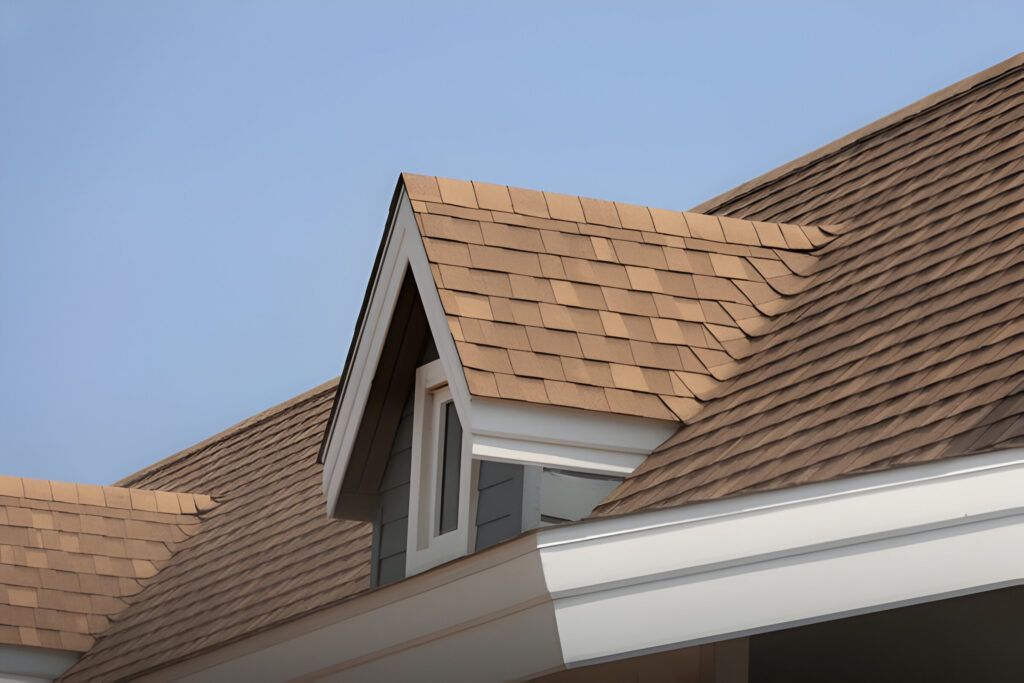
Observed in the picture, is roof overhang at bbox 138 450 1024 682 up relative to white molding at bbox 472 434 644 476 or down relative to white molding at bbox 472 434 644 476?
down

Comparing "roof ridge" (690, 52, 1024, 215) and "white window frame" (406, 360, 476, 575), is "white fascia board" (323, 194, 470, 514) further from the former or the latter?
"roof ridge" (690, 52, 1024, 215)

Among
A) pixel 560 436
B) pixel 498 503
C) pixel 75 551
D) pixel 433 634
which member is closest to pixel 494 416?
pixel 560 436

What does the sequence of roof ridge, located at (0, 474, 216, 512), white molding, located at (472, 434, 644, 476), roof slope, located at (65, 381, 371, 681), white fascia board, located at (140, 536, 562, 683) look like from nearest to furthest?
white fascia board, located at (140, 536, 562, 683) < white molding, located at (472, 434, 644, 476) < roof slope, located at (65, 381, 371, 681) < roof ridge, located at (0, 474, 216, 512)

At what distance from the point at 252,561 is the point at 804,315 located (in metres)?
5.26

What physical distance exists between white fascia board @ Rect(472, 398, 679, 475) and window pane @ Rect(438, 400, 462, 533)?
0.85 metres

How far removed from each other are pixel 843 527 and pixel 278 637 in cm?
323

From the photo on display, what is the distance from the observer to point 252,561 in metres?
11.8

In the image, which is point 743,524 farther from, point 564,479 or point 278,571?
point 278,571

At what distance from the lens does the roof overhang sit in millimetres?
4742

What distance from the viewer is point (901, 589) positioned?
4812 mm

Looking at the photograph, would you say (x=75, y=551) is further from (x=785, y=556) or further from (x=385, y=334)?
(x=785, y=556)

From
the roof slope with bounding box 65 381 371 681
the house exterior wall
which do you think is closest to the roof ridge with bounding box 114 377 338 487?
the roof slope with bounding box 65 381 371 681

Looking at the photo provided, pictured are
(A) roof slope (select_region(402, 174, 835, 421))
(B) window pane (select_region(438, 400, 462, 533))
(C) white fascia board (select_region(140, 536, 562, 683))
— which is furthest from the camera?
(B) window pane (select_region(438, 400, 462, 533))

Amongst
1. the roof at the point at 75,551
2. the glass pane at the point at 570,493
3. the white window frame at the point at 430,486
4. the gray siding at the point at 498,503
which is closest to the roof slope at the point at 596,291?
the glass pane at the point at 570,493
